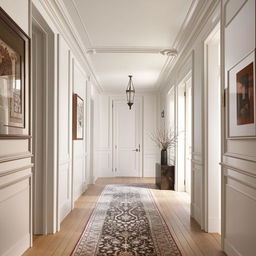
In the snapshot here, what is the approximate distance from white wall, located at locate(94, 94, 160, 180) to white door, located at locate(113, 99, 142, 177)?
6.1 inches

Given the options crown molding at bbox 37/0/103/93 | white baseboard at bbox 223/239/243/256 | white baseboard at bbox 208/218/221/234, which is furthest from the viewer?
white baseboard at bbox 208/218/221/234

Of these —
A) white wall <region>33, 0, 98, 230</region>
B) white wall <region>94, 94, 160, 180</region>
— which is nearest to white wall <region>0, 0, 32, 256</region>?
white wall <region>33, 0, 98, 230</region>

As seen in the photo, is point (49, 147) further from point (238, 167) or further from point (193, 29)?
point (193, 29)

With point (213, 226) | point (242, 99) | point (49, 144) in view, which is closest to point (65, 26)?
point (49, 144)

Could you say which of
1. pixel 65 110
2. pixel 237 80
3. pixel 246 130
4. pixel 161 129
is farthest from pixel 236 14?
pixel 161 129

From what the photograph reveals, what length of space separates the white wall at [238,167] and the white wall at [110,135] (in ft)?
20.1

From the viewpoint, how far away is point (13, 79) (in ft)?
7.50

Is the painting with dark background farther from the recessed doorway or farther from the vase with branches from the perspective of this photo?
the vase with branches

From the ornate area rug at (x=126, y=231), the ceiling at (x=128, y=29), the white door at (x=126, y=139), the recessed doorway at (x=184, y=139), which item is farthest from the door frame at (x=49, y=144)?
the white door at (x=126, y=139)

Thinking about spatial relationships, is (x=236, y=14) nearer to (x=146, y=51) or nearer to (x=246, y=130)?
(x=246, y=130)

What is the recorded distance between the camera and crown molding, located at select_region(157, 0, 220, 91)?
3270 mm

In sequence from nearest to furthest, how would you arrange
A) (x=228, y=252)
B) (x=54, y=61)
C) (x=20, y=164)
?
(x=20, y=164)
(x=228, y=252)
(x=54, y=61)

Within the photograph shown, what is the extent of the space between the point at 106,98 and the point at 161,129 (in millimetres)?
2021

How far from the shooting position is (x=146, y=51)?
5074mm
